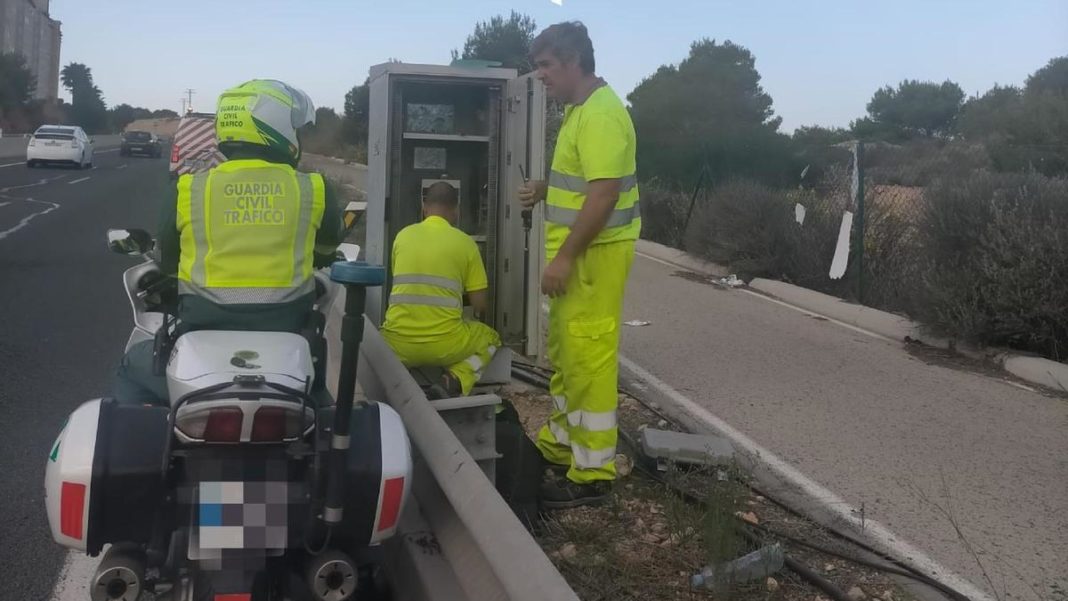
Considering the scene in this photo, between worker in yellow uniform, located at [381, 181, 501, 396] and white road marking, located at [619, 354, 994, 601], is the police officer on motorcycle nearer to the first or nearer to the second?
worker in yellow uniform, located at [381, 181, 501, 396]

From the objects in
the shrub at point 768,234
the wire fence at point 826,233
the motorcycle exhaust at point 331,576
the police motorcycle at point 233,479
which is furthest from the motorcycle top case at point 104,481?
the shrub at point 768,234

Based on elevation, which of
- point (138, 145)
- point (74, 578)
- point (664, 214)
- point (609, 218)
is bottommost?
point (74, 578)

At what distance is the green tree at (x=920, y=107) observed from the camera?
156 ft

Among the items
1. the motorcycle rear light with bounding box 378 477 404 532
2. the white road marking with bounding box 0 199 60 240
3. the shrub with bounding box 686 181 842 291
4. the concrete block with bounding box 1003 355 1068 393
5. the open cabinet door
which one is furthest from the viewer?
the white road marking with bounding box 0 199 60 240

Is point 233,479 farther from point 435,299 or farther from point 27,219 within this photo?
point 27,219

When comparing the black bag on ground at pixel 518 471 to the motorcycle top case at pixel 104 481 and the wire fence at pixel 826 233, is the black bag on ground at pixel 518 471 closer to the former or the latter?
the motorcycle top case at pixel 104 481

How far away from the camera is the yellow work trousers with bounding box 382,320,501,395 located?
224 inches

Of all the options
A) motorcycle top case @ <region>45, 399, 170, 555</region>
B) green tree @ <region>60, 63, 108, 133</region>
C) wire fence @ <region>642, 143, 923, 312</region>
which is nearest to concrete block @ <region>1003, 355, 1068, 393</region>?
wire fence @ <region>642, 143, 923, 312</region>

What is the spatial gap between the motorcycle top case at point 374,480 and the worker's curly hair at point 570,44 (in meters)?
2.37

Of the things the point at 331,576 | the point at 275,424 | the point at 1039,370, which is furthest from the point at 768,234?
the point at 275,424

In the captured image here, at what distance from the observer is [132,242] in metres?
3.79

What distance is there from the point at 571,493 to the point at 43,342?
5.64m

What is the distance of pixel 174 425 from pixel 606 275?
2.40 meters

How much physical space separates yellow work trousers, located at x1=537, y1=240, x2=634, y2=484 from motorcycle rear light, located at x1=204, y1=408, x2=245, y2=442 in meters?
2.21
